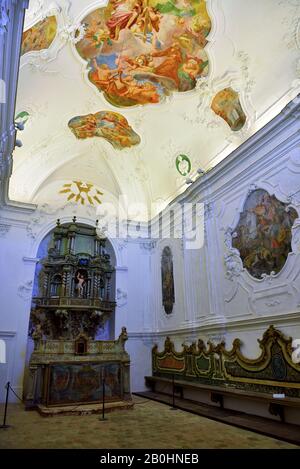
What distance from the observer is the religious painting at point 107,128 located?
11523mm

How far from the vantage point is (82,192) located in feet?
46.1

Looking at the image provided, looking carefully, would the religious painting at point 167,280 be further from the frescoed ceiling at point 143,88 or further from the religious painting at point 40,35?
the religious painting at point 40,35

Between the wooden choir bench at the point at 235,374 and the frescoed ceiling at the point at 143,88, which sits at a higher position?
the frescoed ceiling at the point at 143,88

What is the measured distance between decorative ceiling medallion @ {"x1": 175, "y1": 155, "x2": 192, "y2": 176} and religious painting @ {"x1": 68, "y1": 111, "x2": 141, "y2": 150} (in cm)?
170

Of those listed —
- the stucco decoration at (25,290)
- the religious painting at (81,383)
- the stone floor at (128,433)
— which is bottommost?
the stone floor at (128,433)

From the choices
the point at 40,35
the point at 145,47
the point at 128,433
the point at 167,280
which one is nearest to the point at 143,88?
the point at 145,47

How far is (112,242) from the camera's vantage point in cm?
1391

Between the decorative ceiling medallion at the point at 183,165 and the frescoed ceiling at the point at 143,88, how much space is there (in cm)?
5

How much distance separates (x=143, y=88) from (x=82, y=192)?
17.6 feet

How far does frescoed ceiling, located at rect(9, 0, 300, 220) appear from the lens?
7805mm

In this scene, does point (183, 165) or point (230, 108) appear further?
point (183, 165)

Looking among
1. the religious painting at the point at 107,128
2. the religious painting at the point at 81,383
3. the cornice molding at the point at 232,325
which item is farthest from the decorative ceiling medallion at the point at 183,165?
the religious painting at the point at 81,383

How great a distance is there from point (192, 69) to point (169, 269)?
6.72m

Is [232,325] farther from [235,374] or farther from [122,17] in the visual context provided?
[122,17]
